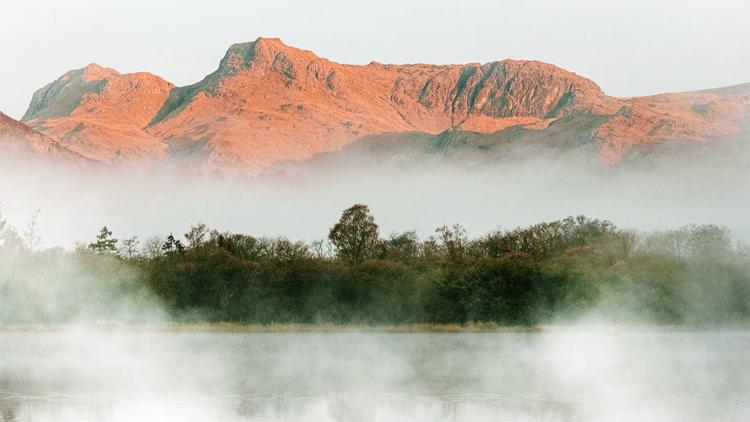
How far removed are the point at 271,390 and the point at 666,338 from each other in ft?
162

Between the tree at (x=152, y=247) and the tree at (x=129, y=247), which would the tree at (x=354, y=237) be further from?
the tree at (x=129, y=247)

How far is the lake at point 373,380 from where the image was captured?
32781mm

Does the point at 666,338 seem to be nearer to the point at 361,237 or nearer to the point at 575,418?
the point at 361,237

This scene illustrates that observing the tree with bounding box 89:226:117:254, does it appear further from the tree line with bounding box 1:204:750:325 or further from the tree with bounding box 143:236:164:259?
the tree line with bounding box 1:204:750:325

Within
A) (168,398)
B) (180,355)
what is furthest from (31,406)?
(180,355)

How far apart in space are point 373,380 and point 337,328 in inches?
1870

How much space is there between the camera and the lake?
3278cm

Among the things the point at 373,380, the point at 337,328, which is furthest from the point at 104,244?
→ the point at 373,380

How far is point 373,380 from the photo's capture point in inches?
1731

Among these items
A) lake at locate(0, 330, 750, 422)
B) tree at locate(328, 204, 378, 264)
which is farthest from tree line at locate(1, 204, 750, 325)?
tree at locate(328, 204, 378, 264)

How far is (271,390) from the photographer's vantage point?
39.4 m

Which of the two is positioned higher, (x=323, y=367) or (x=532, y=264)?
(x=532, y=264)

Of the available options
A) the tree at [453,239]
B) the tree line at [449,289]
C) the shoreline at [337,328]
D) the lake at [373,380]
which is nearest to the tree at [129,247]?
the tree at [453,239]

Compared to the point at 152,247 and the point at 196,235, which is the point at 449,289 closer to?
the point at 196,235
